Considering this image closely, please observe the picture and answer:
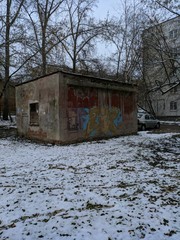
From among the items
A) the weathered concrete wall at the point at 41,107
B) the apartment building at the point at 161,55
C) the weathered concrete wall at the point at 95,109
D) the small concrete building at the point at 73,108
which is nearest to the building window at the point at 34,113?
the small concrete building at the point at 73,108

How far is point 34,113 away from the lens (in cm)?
1135

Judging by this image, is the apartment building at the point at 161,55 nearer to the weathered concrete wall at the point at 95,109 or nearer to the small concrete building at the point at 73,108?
the weathered concrete wall at the point at 95,109

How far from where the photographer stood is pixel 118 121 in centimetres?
1205

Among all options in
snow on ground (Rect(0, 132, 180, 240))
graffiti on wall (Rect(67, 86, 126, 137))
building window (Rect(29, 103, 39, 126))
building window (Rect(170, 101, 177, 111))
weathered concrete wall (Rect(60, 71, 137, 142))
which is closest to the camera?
snow on ground (Rect(0, 132, 180, 240))

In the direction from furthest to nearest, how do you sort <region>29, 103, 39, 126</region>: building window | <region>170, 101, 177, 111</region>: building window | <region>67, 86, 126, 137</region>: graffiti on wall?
<region>170, 101, 177, 111</region>: building window → <region>29, 103, 39, 126</region>: building window → <region>67, 86, 126, 137</region>: graffiti on wall

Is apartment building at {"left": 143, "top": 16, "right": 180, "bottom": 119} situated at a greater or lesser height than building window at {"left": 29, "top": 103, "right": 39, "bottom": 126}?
greater

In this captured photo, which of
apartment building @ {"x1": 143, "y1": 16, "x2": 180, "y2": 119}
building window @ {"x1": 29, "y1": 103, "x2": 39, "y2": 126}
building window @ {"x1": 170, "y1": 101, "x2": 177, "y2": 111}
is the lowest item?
building window @ {"x1": 29, "y1": 103, "x2": 39, "y2": 126}

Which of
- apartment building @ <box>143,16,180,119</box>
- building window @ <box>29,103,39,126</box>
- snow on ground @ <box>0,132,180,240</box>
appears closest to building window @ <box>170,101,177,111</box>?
apartment building @ <box>143,16,180,119</box>

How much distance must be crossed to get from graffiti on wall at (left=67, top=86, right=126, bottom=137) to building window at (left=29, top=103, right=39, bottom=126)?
99.1 inches

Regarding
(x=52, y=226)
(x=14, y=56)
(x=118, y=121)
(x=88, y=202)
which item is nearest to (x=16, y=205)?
(x=52, y=226)

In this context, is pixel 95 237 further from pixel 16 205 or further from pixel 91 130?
pixel 91 130

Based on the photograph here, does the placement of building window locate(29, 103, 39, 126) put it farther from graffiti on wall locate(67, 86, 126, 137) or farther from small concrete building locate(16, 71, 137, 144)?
graffiti on wall locate(67, 86, 126, 137)

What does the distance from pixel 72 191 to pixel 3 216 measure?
54.2 inches

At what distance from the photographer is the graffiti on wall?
968 centimetres
